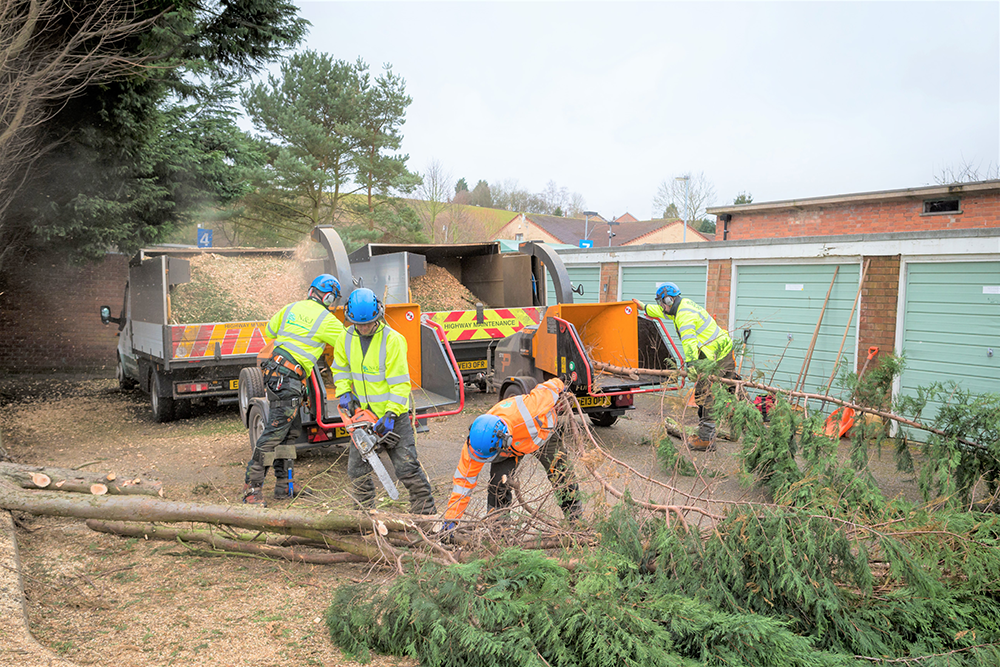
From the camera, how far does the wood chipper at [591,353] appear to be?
7.01 metres

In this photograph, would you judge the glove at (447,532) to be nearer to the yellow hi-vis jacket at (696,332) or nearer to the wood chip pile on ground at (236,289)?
the yellow hi-vis jacket at (696,332)

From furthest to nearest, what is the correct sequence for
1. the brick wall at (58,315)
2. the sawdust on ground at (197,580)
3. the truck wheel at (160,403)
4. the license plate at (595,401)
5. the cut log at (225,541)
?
the brick wall at (58,315) < the truck wheel at (160,403) < the license plate at (595,401) < the cut log at (225,541) < the sawdust on ground at (197,580)

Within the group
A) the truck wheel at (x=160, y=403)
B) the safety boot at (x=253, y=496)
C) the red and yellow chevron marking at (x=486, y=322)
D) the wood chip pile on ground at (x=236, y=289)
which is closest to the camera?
the safety boot at (x=253, y=496)

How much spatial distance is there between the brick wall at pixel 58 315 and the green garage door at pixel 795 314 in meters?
12.6

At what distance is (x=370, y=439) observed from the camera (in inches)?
178

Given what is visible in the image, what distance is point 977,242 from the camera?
759cm

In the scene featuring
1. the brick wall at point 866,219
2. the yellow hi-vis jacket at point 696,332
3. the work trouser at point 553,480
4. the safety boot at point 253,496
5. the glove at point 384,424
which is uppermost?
the brick wall at point 866,219

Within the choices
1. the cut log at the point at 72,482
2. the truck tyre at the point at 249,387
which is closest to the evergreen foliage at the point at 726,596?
the cut log at the point at 72,482

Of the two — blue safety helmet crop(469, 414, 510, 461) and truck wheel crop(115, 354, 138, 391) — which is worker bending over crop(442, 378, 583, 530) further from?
truck wheel crop(115, 354, 138, 391)

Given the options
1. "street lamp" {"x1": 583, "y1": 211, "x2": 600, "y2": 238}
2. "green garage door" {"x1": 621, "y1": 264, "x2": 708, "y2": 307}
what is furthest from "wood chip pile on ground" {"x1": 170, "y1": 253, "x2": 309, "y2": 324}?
"street lamp" {"x1": 583, "y1": 211, "x2": 600, "y2": 238}

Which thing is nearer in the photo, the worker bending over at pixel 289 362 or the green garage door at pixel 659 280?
the worker bending over at pixel 289 362

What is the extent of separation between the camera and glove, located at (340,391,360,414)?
484 cm

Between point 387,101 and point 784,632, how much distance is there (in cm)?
2086

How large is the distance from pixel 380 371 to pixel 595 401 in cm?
323
